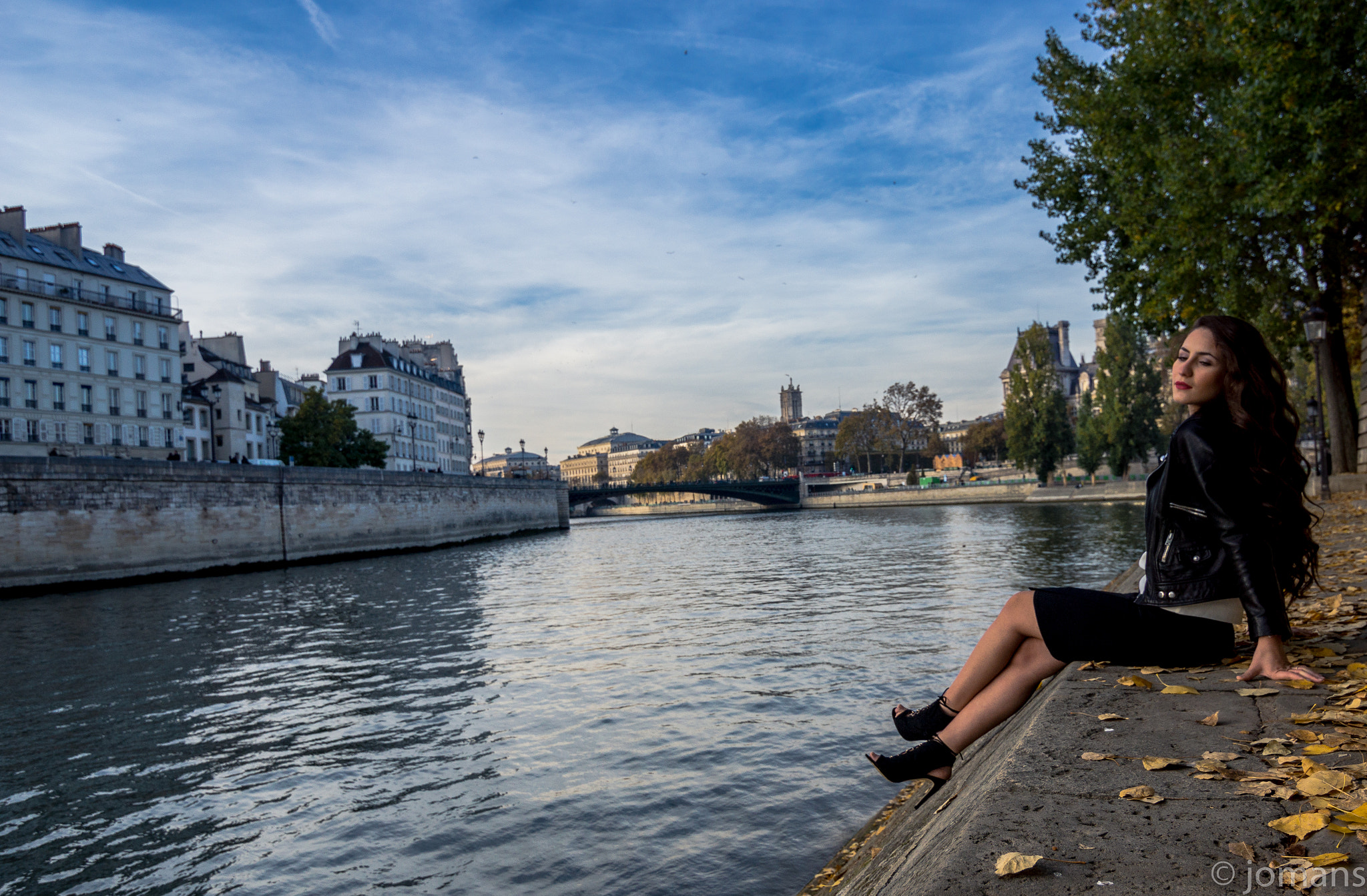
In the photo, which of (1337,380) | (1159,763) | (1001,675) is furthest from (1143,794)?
(1337,380)

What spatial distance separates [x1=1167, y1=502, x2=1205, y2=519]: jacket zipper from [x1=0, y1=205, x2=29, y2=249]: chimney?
2363 inches

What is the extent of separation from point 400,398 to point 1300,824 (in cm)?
9388

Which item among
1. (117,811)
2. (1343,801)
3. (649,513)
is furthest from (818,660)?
(649,513)

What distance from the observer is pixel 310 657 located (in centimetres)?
1346

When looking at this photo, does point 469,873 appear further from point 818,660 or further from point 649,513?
point 649,513

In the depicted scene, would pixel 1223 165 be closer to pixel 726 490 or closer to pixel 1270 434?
pixel 1270 434

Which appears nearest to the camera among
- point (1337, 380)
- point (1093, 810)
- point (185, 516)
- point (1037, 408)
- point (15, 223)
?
point (1093, 810)

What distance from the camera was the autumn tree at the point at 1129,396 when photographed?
59.9 meters

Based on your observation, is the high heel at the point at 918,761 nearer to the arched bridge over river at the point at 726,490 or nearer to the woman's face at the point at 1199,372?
the woman's face at the point at 1199,372

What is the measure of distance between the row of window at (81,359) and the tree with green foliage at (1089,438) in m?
60.8

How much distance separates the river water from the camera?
564 cm

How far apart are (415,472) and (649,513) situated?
2491 inches

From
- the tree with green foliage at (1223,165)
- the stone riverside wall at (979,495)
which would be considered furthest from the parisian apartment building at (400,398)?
the tree with green foliage at (1223,165)

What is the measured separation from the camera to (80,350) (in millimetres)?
52312
